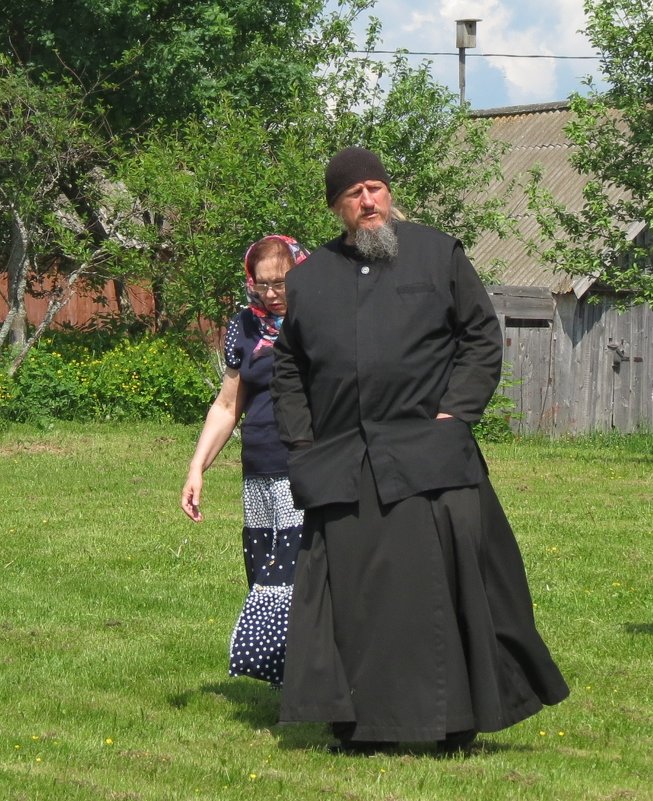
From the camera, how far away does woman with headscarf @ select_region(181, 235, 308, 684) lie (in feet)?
18.9

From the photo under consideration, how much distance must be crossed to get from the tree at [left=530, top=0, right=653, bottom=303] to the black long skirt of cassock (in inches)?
441

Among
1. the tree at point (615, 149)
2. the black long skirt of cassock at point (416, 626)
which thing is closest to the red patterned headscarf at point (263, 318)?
the black long skirt of cassock at point (416, 626)

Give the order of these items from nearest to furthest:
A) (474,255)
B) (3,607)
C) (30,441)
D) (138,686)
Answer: (138,686) → (3,607) → (30,441) → (474,255)

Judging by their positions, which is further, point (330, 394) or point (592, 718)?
point (592, 718)

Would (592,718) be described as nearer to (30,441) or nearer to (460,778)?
(460,778)

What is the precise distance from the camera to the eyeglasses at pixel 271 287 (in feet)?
18.9

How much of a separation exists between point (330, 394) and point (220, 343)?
13816 mm

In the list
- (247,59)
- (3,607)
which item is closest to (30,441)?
(247,59)

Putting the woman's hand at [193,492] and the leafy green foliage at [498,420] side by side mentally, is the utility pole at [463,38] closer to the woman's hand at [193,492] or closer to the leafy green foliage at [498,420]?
the leafy green foliage at [498,420]

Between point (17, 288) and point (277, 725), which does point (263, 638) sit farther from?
point (17, 288)

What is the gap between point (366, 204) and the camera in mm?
5137

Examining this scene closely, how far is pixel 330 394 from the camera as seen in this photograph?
5.13 meters

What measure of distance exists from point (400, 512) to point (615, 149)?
12379mm

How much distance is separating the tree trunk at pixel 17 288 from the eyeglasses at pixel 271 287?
14319 millimetres
